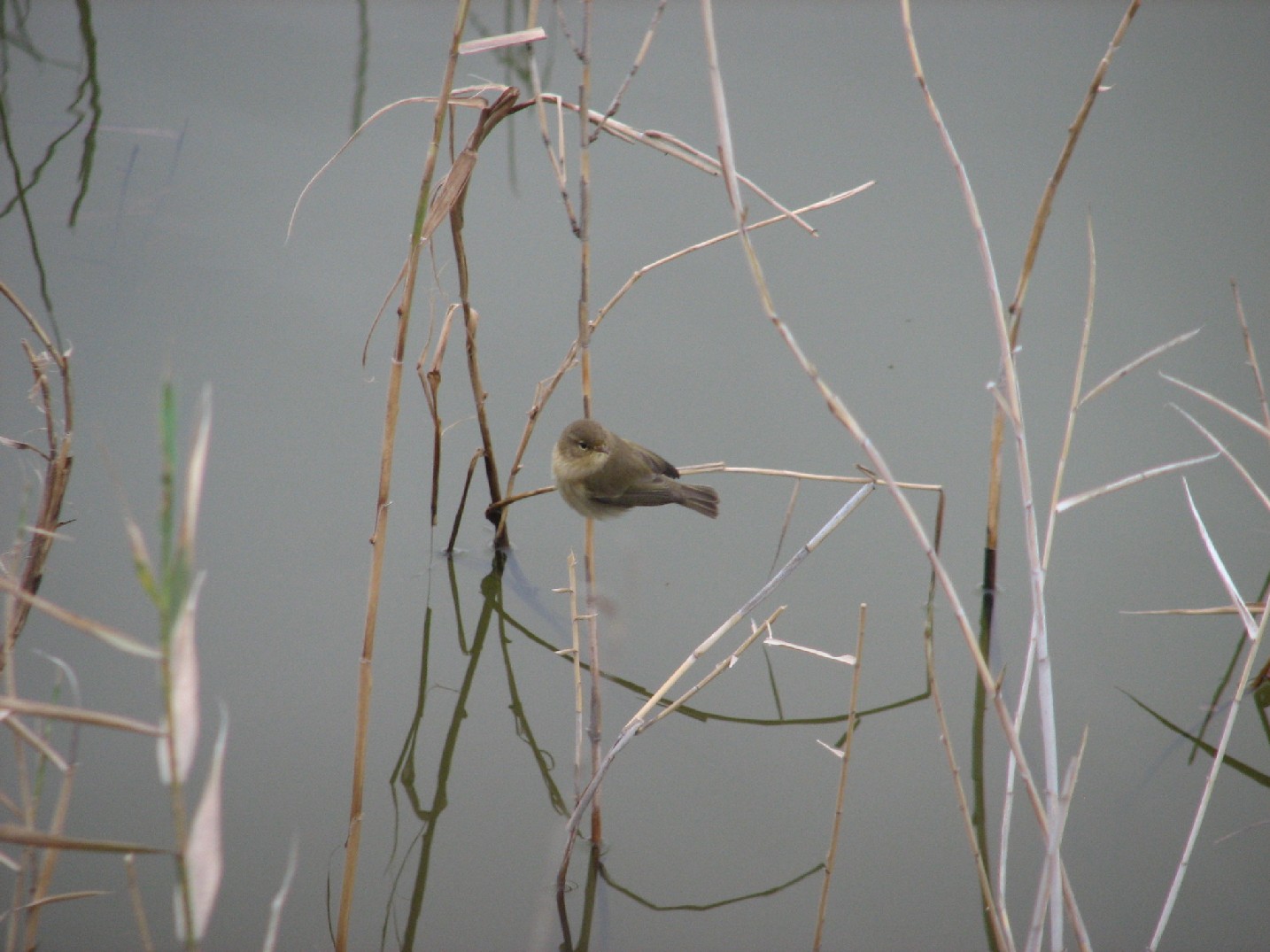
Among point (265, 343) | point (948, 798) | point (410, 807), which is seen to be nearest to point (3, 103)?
point (265, 343)

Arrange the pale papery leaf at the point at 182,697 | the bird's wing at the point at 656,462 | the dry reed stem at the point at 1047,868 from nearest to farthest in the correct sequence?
the pale papery leaf at the point at 182,697, the dry reed stem at the point at 1047,868, the bird's wing at the point at 656,462

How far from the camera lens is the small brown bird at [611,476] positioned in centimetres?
255

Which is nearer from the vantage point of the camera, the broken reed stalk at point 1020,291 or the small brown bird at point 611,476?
the broken reed stalk at point 1020,291

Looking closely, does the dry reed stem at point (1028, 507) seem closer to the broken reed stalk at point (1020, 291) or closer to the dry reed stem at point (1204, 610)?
the broken reed stalk at point (1020, 291)

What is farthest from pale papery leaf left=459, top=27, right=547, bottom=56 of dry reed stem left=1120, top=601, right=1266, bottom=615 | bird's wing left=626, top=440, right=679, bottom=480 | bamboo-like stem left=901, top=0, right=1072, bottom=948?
dry reed stem left=1120, top=601, right=1266, bottom=615

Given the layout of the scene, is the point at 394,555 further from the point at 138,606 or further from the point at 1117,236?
the point at 1117,236

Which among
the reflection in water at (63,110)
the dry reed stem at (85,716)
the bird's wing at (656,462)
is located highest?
the reflection in water at (63,110)

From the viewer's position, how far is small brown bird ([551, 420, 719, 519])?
255 cm

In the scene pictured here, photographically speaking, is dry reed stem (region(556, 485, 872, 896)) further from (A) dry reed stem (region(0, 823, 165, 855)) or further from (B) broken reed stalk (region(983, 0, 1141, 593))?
(A) dry reed stem (region(0, 823, 165, 855))

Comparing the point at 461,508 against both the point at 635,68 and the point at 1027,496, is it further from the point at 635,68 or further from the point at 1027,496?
the point at 1027,496

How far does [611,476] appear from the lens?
2.60 meters

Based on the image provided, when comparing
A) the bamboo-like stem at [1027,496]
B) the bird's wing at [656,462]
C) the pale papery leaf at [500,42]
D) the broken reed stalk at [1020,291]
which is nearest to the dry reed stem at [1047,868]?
the bamboo-like stem at [1027,496]

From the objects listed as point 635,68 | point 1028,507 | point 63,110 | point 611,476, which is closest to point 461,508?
point 611,476

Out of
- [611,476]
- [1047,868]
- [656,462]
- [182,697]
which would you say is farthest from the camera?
[656,462]
